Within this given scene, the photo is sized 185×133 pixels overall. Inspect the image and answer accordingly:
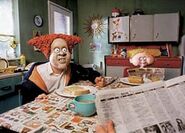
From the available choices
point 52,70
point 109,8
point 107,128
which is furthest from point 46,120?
point 109,8

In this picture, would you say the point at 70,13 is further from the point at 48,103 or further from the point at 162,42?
the point at 48,103

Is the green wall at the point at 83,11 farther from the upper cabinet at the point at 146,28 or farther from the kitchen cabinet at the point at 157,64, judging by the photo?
the kitchen cabinet at the point at 157,64

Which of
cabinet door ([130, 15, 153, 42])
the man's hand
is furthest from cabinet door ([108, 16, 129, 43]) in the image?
the man's hand

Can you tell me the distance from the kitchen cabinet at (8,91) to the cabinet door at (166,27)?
9.01ft

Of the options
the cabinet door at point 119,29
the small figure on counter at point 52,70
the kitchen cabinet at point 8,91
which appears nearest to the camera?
the small figure on counter at point 52,70

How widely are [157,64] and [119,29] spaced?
105 centimetres

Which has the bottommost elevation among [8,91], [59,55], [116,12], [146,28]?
[8,91]

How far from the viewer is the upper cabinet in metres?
3.62

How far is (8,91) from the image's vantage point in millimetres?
2025

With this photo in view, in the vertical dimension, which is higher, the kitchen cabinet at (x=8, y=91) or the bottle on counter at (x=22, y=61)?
the bottle on counter at (x=22, y=61)

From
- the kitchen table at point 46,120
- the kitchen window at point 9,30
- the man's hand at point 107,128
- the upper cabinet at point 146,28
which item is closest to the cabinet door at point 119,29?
the upper cabinet at point 146,28

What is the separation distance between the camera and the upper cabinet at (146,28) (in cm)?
362

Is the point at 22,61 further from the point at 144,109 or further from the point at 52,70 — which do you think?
the point at 144,109

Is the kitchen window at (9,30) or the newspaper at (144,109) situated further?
the kitchen window at (9,30)
